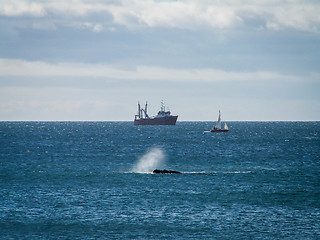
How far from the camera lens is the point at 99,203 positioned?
44.0m

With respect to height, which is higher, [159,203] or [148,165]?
[159,203]

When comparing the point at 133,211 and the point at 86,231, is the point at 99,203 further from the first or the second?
the point at 86,231

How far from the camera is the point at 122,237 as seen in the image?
32938mm

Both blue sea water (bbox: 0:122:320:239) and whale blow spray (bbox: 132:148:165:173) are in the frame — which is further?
whale blow spray (bbox: 132:148:165:173)

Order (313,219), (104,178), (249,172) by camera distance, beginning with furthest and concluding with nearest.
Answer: (249,172)
(104,178)
(313,219)

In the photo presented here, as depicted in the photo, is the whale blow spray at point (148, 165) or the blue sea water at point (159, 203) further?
the whale blow spray at point (148, 165)

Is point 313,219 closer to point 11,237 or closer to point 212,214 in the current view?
point 212,214

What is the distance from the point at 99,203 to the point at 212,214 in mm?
11667

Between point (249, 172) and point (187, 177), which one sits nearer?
point (187, 177)

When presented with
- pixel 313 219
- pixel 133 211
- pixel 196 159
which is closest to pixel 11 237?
pixel 133 211

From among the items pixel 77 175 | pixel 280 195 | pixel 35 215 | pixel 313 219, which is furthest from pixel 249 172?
pixel 35 215

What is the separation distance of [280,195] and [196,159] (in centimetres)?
4229

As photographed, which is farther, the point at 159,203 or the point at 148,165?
the point at 148,165

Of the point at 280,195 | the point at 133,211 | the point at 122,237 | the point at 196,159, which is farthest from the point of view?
the point at 196,159
